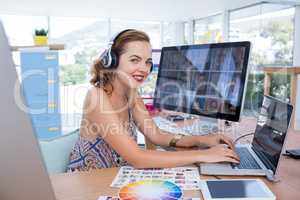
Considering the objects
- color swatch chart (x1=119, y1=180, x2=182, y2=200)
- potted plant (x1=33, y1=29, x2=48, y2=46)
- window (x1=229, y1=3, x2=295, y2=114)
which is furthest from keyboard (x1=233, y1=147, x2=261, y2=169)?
window (x1=229, y1=3, x2=295, y2=114)

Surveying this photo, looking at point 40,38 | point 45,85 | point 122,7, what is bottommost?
point 45,85

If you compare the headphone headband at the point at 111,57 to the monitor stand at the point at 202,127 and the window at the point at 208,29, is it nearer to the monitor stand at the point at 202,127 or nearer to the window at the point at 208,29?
the monitor stand at the point at 202,127

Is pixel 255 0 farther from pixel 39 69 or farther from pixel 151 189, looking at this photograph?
pixel 151 189

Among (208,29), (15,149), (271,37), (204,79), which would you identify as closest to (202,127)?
(204,79)

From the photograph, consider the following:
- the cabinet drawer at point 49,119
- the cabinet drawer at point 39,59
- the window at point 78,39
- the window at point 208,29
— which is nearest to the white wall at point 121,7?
the window at point 208,29

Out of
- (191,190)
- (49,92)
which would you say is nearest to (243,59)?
(191,190)

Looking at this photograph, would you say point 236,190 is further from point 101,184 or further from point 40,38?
point 40,38

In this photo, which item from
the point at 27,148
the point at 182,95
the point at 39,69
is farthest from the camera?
the point at 39,69

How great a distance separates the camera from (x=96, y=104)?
1289 millimetres

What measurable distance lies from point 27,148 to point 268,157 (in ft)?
2.91

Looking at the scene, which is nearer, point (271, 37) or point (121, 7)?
point (271, 37)

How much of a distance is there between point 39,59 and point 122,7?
306 centimetres

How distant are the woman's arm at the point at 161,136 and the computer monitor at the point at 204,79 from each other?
133mm

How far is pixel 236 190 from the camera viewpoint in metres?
0.89
